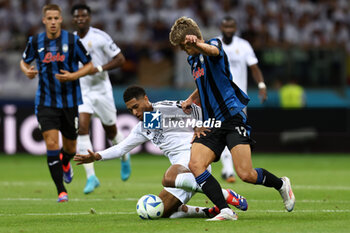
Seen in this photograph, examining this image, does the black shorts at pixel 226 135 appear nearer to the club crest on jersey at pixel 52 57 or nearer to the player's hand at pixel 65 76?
the player's hand at pixel 65 76

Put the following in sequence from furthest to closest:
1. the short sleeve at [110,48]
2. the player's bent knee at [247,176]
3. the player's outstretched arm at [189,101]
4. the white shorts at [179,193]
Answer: the short sleeve at [110,48] < the player's outstretched arm at [189,101] < the white shorts at [179,193] < the player's bent knee at [247,176]

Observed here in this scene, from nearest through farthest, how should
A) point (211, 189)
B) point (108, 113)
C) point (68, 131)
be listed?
point (211, 189) < point (68, 131) < point (108, 113)

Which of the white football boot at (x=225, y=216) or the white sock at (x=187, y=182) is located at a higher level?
the white sock at (x=187, y=182)

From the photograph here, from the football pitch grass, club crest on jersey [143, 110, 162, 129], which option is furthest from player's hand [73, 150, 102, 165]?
club crest on jersey [143, 110, 162, 129]

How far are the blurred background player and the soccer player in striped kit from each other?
100 inches

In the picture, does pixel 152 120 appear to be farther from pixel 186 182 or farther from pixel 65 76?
pixel 65 76

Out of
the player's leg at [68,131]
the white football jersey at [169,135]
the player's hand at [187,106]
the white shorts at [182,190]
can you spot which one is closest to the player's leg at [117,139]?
the player's leg at [68,131]

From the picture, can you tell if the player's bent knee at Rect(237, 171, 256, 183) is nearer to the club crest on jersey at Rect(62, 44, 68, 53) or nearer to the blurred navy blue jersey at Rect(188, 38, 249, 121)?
the blurred navy blue jersey at Rect(188, 38, 249, 121)

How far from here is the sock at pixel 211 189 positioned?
6.96 metres

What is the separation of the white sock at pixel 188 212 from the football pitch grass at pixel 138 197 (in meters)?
0.28

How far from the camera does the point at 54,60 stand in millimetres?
9422

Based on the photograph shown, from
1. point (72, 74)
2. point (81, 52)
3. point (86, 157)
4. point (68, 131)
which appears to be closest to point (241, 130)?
point (86, 157)

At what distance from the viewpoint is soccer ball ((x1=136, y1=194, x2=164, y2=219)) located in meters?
7.31

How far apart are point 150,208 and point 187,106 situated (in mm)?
1133
